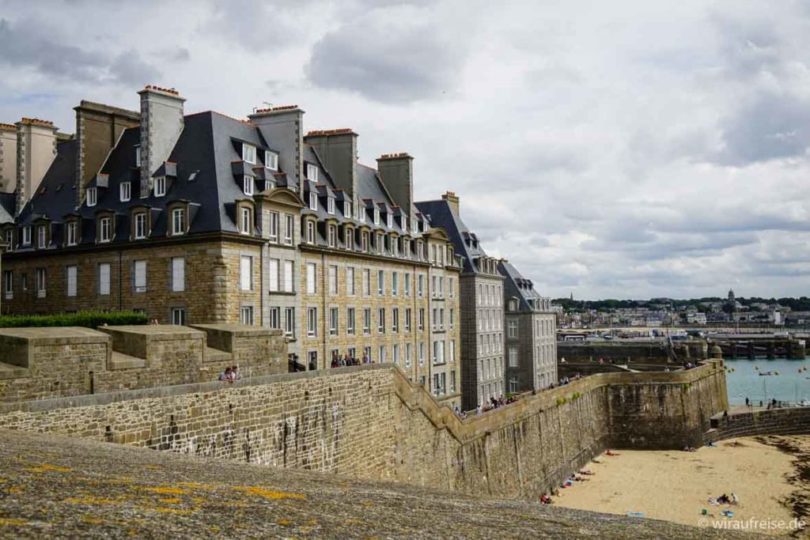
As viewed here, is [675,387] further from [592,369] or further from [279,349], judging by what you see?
[279,349]

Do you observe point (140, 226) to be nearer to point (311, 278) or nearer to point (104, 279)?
point (104, 279)

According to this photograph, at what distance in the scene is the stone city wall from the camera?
573 inches

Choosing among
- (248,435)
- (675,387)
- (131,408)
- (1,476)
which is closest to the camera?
(1,476)

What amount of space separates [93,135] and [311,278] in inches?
489

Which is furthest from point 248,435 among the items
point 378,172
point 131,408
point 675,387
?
point 675,387

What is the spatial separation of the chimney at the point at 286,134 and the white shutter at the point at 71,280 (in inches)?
414

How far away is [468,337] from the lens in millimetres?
56469

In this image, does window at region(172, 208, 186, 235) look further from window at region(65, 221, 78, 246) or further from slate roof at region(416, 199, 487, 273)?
slate roof at region(416, 199, 487, 273)

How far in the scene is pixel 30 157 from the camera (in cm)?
3791

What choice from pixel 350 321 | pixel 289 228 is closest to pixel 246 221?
pixel 289 228

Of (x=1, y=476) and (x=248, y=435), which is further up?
(x=1, y=476)

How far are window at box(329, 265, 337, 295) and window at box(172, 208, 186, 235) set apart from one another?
7.94 meters

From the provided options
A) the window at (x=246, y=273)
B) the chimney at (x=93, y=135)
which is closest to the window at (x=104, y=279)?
the chimney at (x=93, y=135)

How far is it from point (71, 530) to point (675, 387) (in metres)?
55.2
